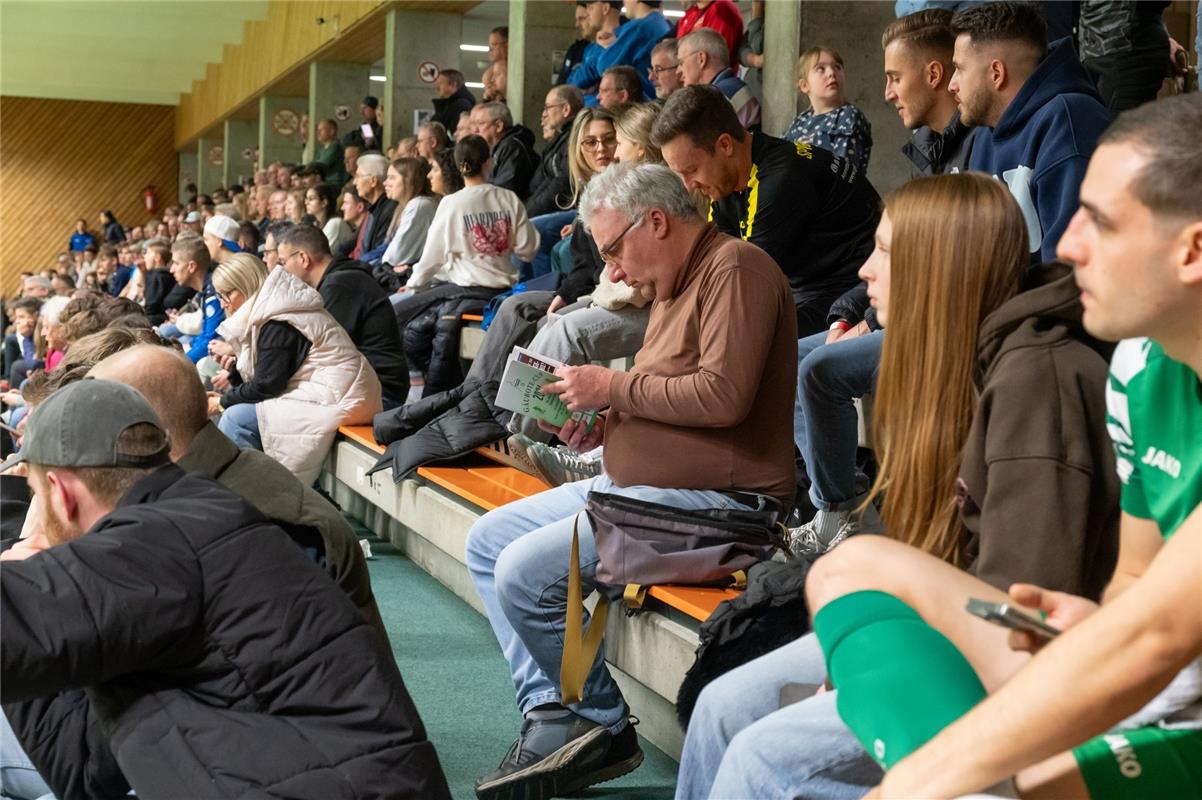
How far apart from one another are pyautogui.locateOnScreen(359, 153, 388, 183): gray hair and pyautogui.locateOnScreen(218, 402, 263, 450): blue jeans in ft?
15.3

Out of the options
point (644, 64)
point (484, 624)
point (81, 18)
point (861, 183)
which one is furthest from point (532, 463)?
point (81, 18)

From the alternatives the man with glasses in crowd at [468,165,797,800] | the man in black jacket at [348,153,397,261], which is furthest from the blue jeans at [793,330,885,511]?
the man in black jacket at [348,153,397,261]

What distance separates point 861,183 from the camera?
14.9ft

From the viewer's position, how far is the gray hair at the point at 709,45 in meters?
6.56

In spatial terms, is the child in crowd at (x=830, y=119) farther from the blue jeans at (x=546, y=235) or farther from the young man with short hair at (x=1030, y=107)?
the blue jeans at (x=546, y=235)

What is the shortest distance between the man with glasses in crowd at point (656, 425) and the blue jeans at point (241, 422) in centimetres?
311

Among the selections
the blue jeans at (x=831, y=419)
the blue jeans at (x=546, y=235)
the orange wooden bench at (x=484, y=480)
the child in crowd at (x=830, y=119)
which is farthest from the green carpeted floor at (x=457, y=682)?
the blue jeans at (x=546, y=235)

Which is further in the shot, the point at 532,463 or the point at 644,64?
the point at 644,64

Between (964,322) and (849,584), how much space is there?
545mm

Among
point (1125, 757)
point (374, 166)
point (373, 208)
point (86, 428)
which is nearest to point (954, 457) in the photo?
point (1125, 757)

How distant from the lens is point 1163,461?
1.62m

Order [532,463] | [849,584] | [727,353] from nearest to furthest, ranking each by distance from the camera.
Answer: [849,584], [727,353], [532,463]

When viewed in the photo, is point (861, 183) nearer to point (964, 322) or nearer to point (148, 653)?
point (964, 322)

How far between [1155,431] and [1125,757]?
38 cm
